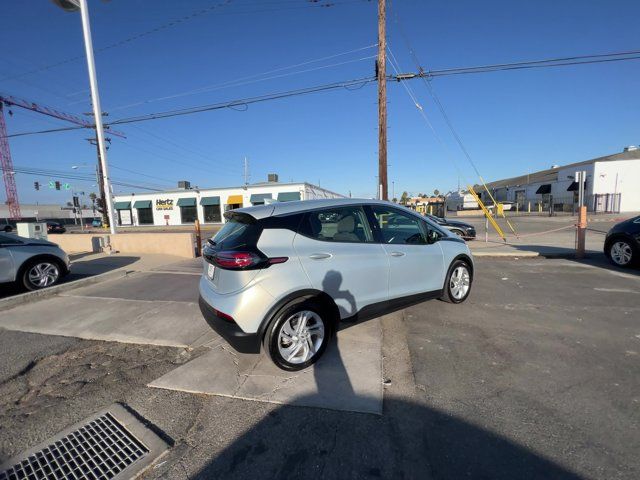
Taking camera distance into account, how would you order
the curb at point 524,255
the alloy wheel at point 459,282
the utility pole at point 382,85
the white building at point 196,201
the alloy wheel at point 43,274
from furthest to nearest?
1. the white building at point 196,201
2. the utility pole at point 382,85
3. the curb at point 524,255
4. the alloy wheel at point 43,274
5. the alloy wheel at point 459,282

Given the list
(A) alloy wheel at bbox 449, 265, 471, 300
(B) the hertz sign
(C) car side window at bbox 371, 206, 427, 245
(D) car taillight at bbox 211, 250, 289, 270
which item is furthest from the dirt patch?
(B) the hertz sign

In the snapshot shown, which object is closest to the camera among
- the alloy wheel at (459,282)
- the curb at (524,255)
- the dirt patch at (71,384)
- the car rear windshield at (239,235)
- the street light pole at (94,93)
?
the dirt patch at (71,384)

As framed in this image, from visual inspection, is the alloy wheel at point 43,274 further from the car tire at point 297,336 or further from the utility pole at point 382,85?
the utility pole at point 382,85

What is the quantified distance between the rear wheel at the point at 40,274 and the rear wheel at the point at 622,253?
43.3ft

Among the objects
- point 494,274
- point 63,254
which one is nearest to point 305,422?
point 494,274

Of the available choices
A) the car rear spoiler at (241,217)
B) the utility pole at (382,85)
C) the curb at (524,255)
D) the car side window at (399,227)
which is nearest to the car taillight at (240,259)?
the car rear spoiler at (241,217)

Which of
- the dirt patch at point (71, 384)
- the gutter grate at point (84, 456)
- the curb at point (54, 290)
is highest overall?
the curb at point (54, 290)

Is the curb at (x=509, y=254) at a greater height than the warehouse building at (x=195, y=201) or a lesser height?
lesser

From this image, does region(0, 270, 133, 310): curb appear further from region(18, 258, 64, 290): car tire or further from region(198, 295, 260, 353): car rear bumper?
region(198, 295, 260, 353): car rear bumper

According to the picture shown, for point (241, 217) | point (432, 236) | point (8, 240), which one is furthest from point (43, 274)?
point (432, 236)

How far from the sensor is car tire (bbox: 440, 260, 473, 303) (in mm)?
4656

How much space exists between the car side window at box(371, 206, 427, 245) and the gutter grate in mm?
3071

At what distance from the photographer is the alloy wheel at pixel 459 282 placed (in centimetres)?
481

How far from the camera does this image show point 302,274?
119 inches
